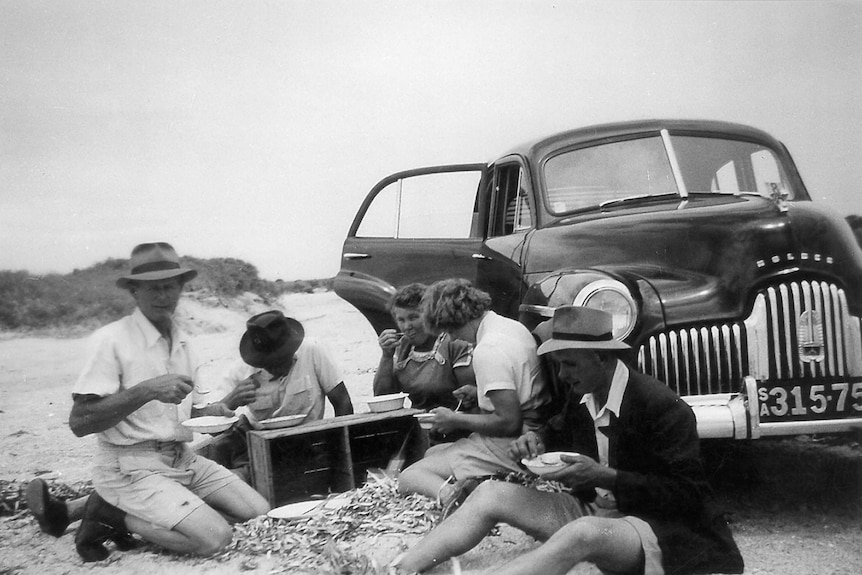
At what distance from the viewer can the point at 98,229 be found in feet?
9.18

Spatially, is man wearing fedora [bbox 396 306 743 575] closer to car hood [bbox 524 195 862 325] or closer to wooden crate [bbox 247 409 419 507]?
car hood [bbox 524 195 862 325]

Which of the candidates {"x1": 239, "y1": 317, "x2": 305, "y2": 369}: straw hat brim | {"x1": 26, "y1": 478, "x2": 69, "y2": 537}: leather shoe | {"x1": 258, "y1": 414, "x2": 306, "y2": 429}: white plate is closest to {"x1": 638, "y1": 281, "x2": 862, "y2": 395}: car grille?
{"x1": 258, "y1": 414, "x2": 306, "y2": 429}: white plate

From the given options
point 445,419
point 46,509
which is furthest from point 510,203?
point 46,509

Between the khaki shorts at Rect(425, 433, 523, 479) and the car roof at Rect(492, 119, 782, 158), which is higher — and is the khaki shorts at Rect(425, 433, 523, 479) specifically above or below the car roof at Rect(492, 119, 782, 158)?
below

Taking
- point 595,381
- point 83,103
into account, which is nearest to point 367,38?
point 83,103

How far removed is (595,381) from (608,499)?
0.39 m

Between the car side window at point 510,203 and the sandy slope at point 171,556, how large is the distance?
1306mm

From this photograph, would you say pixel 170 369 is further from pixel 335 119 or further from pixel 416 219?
pixel 416 219

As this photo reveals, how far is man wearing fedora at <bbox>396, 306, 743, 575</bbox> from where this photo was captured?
1.89 metres

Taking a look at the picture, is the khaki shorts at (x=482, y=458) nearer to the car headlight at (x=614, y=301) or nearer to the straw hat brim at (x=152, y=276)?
the car headlight at (x=614, y=301)

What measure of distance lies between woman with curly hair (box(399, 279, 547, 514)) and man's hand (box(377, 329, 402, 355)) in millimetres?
574

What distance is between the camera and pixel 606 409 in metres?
2.10

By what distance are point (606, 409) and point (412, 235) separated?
1.89m

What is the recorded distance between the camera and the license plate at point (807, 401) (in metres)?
2.42
